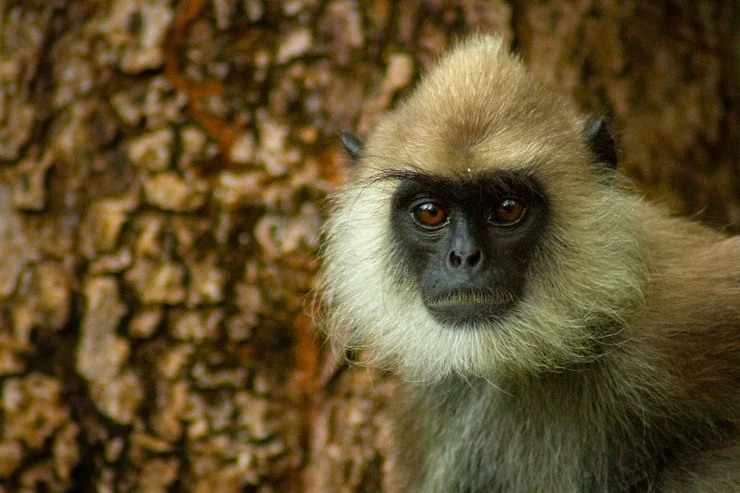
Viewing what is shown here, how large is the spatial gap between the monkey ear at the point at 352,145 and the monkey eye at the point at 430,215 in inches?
17.0

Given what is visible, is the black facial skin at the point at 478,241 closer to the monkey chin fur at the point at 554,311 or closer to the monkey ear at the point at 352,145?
the monkey chin fur at the point at 554,311

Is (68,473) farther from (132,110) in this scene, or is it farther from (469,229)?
(469,229)

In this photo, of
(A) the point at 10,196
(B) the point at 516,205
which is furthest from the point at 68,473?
(B) the point at 516,205

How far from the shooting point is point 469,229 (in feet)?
11.0

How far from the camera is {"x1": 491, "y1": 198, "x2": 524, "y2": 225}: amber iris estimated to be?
336 centimetres

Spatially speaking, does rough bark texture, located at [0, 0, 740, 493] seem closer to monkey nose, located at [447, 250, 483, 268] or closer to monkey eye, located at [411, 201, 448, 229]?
monkey eye, located at [411, 201, 448, 229]

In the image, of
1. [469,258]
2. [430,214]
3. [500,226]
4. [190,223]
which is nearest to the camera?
[469,258]

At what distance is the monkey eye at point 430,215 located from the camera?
347cm

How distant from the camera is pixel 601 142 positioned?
349cm

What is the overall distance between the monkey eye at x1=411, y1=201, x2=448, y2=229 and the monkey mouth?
28 cm

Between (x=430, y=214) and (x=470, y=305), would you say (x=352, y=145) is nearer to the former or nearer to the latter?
(x=430, y=214)

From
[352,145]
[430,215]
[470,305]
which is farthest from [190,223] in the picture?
[470,305]

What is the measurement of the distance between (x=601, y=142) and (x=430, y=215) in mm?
679

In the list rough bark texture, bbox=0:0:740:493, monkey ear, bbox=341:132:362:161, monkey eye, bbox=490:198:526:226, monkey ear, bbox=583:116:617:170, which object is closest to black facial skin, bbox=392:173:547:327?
monkey eye, bbox=490:198:526:226
